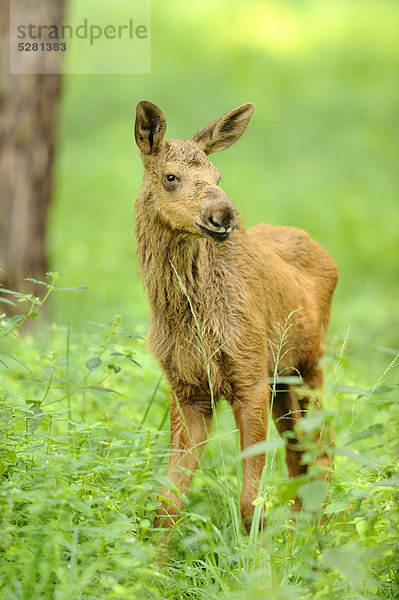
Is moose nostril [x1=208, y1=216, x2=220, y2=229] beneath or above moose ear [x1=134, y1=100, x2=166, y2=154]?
beneath

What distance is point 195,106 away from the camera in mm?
18703

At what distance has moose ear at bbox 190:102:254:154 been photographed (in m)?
4.82

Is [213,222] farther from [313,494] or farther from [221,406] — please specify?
[313,494]

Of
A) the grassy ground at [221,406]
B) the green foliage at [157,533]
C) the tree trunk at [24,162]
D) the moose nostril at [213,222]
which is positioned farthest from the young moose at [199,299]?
the tree trunk at [24,162]

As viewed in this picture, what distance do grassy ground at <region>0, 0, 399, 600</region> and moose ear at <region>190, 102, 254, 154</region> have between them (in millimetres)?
1238

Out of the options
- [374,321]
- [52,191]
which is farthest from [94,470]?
[374,321]

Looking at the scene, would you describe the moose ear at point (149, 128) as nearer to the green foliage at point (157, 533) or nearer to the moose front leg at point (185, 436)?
the green foliage at point (157, 533)

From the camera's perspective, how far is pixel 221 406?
491cm

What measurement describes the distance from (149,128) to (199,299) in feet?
3.47

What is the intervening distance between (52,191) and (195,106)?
34.8ft

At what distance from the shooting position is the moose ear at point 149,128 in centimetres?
454

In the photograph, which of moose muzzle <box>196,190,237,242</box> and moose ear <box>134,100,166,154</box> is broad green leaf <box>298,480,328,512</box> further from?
moose ear <box>134,100,166,154</box>

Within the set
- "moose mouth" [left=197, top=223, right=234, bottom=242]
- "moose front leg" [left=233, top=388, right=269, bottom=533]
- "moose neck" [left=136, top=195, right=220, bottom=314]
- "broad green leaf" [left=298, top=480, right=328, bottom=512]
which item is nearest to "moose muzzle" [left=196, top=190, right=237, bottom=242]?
"moose mouth" [left=197, top=223, right=234, bottom=242]

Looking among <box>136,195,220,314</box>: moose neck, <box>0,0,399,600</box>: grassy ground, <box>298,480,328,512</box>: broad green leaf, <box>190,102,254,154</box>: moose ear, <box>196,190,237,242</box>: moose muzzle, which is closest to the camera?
<box>298,480,328,512</box>: broad green leaf
